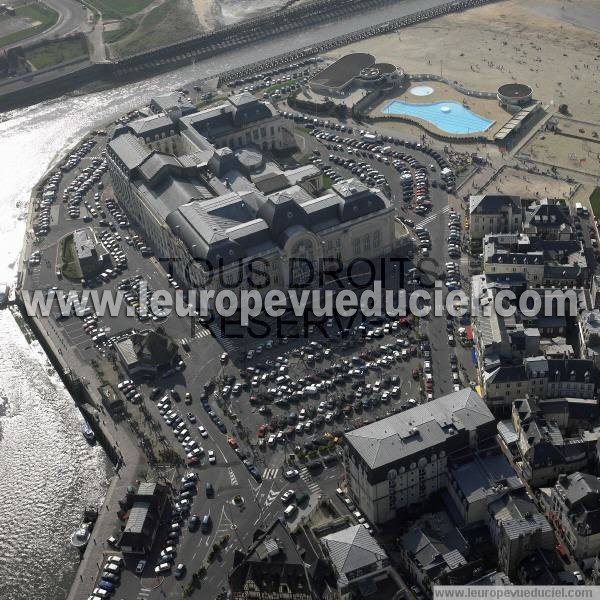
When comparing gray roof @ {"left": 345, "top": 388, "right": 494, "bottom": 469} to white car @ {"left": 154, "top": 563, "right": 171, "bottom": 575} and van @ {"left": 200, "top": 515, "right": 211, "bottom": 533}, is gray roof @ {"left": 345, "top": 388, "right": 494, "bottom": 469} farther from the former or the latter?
white car @ {"left": 154, "top": 563, "right": 171, "bottom": 575}

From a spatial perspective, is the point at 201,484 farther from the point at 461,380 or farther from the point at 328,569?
the point at 461,380

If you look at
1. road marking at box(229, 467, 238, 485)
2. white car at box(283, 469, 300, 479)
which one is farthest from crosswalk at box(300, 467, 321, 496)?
road marking at box(229, 467, 238, 485)

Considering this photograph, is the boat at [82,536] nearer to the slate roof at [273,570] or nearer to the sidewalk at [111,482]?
the sidewalk at [111,482]

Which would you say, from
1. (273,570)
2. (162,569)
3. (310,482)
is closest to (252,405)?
(310,482)

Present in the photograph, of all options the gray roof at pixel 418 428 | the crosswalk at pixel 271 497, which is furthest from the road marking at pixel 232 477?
the gray roof at pixel 418 428

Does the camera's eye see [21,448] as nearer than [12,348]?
Yes

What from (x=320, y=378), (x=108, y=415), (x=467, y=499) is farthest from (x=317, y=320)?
(x=467, y=499)
